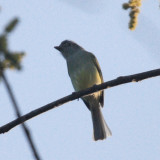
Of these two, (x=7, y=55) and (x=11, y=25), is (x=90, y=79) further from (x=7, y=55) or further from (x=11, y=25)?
(x=7, y=55)

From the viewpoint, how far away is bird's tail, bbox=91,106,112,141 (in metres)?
6.52

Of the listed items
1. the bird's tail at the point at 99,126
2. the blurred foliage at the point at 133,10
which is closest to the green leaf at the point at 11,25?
the blurred foliage at the point at 133,10

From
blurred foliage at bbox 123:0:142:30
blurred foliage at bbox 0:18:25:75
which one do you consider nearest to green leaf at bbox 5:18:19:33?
blurred foliage at bbox 0:18:25:75

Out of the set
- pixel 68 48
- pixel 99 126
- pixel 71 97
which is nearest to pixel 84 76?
pixel 99 126

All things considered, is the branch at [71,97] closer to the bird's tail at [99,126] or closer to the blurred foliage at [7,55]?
the blurred foliage at [7,55]

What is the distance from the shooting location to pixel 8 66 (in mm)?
1710

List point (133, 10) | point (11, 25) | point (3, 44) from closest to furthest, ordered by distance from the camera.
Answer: point (3, 44) < point (11, 25) < point (133, 10)

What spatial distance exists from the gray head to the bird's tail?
52.1 inches

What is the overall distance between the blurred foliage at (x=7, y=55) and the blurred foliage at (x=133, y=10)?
1.16 metres

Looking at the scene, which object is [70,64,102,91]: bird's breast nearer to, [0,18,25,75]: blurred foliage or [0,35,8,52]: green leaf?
[0,18,25,75]: blurred foliage

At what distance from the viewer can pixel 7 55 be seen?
1.63 meters

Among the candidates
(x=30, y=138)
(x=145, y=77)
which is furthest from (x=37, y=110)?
(x=30, y=138)

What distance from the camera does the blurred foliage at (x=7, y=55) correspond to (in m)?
1.58

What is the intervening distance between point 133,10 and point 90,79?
11.0ft
